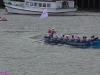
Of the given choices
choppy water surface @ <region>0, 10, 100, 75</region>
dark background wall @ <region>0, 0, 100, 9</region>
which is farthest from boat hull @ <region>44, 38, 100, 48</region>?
dark background wall @ <region>0, 0, 100, 9</region>

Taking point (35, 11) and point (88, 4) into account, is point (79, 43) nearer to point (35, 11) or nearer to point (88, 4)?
point (35, 11)

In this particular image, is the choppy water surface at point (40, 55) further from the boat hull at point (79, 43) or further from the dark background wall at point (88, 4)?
the dark background wall at point (88, 4)

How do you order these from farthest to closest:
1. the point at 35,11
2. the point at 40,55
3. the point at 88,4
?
the point at 88,4 < the point at 35,11 < the point at 40,55

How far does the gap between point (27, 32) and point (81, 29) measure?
28.8ft

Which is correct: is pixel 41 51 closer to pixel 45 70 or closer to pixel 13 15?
pixel 45 70

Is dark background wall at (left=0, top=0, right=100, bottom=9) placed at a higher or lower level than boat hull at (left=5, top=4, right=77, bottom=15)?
lower

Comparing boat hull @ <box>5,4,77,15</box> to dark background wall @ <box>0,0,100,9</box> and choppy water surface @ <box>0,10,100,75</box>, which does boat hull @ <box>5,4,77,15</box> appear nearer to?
dark background wall @ <box>0,0,100,9</box>

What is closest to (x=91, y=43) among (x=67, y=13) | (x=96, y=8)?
(x=67, y=13)

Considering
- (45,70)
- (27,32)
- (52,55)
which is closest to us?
(45,70)

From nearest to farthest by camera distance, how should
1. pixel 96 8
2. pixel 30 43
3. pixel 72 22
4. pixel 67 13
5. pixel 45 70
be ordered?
pixel 45 70, pixel 30 43, pixel 72 22, pixel 67 13, pixel 96 8

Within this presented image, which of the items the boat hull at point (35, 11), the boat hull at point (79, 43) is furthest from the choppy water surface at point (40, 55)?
the boat hull at point (35, 11)

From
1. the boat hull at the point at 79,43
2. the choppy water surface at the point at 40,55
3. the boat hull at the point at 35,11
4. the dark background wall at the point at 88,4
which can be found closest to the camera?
the choppy water surface at the point at 40,55

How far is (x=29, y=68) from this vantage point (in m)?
36.6

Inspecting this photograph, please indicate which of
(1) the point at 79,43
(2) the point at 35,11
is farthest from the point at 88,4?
(1) the point at 79,43
